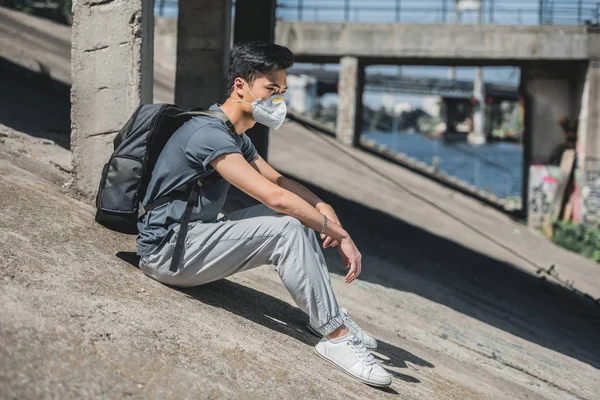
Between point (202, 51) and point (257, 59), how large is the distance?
618 cm

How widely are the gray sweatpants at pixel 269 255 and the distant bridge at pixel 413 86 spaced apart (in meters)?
47.2

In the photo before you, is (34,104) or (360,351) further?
(34,104)

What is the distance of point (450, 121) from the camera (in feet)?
261

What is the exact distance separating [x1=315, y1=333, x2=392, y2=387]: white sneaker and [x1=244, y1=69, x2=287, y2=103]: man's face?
1.41m

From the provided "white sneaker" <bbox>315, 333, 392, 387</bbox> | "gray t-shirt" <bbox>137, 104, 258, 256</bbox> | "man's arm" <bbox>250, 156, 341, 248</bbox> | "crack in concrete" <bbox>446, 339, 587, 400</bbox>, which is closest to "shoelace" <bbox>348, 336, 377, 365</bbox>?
"white sneaker" <bbox>315, 333, 392, 387</bbox>

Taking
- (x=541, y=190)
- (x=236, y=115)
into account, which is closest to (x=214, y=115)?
(x=236, y=115)

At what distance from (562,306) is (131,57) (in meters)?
7.29

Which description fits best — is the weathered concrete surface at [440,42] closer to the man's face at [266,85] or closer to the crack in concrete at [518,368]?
the crack in concrete at [518,368]

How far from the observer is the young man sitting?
13.3 feet

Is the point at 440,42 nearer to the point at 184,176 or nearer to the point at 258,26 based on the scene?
the point at 258,26

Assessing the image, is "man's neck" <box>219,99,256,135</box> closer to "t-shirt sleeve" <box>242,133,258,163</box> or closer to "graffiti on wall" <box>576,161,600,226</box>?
"t-shirt sleeve" <box>242,133,258,163</box>

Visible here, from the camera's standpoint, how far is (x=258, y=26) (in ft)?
34.2

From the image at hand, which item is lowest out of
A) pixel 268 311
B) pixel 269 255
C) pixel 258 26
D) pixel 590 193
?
pixel 590 193

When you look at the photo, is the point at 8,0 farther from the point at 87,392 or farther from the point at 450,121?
the point at 450,121
